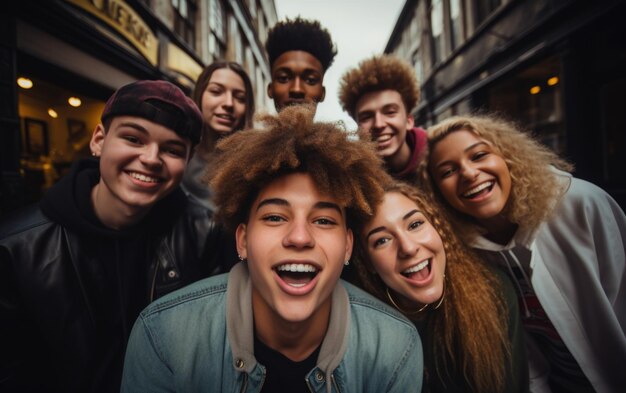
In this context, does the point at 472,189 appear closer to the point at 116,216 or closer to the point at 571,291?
the point at 571,291

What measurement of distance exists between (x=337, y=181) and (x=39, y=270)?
185 centimetres

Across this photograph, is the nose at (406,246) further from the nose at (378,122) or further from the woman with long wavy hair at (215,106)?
the woman with long wavy hair at (215,106)

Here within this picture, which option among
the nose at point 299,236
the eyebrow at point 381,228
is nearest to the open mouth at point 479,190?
the eyebrow at point 381,228

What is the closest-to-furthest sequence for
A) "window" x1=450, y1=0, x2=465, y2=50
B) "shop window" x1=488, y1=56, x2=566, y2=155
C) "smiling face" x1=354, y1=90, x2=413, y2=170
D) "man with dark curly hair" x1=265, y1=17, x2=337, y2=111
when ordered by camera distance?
"smiling face" x1=354, y1=90, x2=413, y2=170 < "man with dark curly hair" x1=265, y1=17, x2=337, y2=111 < "shop window" x1=488, y1=56, x2=566, y2=155 < "window" x1=450, y1=0, x2=465, y2=50

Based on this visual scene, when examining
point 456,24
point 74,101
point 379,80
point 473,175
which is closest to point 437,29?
point 456,24

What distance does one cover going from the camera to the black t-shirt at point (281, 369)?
5.12ft

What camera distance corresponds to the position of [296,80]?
329 cm

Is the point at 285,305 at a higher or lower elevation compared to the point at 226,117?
lower

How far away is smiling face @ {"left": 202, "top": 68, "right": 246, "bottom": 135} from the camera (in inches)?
125

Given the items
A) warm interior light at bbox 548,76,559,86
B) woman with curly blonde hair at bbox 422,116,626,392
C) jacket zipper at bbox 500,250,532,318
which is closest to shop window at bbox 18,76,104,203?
woman with curly blonde hair at bbox 422,116,626,392

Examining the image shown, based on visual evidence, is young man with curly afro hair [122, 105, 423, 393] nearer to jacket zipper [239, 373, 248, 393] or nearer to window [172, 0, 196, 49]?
jacket zipper [239, 373, 248, 393]

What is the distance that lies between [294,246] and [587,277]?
2005 millimetres

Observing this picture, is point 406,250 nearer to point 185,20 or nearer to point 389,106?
point 389,106

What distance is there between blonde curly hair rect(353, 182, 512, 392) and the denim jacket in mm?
391
